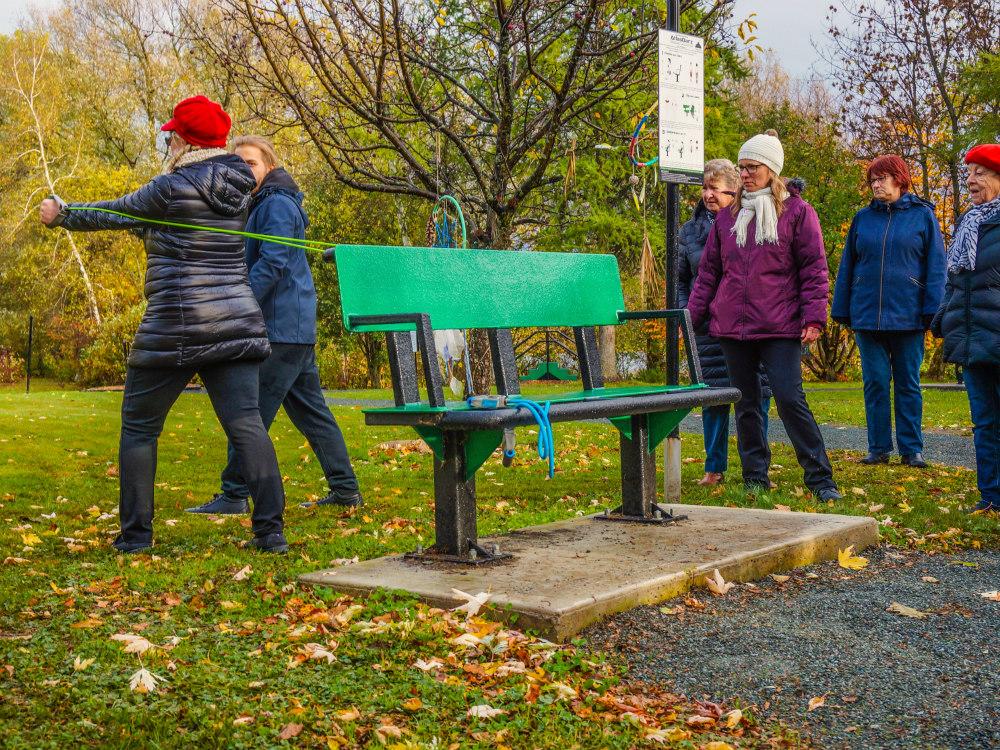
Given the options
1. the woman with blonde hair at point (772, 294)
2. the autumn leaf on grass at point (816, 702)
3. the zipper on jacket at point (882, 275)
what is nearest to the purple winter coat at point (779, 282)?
the woman with blonde hair at point (772, 294)

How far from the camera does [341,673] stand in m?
2.95

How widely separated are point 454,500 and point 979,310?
3.47 m

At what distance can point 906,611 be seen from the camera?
12.4 ft

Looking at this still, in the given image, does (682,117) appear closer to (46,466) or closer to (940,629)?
(940,629)

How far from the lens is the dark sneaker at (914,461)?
25.4 feet

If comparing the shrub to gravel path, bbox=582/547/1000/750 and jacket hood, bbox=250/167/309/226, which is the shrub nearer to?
jacket hood, bbox=250/167/309/226

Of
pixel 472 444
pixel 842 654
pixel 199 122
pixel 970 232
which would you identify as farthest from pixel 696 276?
pixel 842 654

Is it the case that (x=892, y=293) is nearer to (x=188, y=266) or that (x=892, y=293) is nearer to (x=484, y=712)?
(x=188, y=266)

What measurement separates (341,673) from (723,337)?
384 cm

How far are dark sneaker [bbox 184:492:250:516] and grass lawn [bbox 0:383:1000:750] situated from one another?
14 cm

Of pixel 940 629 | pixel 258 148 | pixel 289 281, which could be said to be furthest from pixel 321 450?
pixel 940 629

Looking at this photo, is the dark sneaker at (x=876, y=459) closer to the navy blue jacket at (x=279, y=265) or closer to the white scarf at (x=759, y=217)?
the white scarf at (x=759, y=217)

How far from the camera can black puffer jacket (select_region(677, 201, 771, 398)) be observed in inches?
272

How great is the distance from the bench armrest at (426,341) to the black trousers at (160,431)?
1073mm
